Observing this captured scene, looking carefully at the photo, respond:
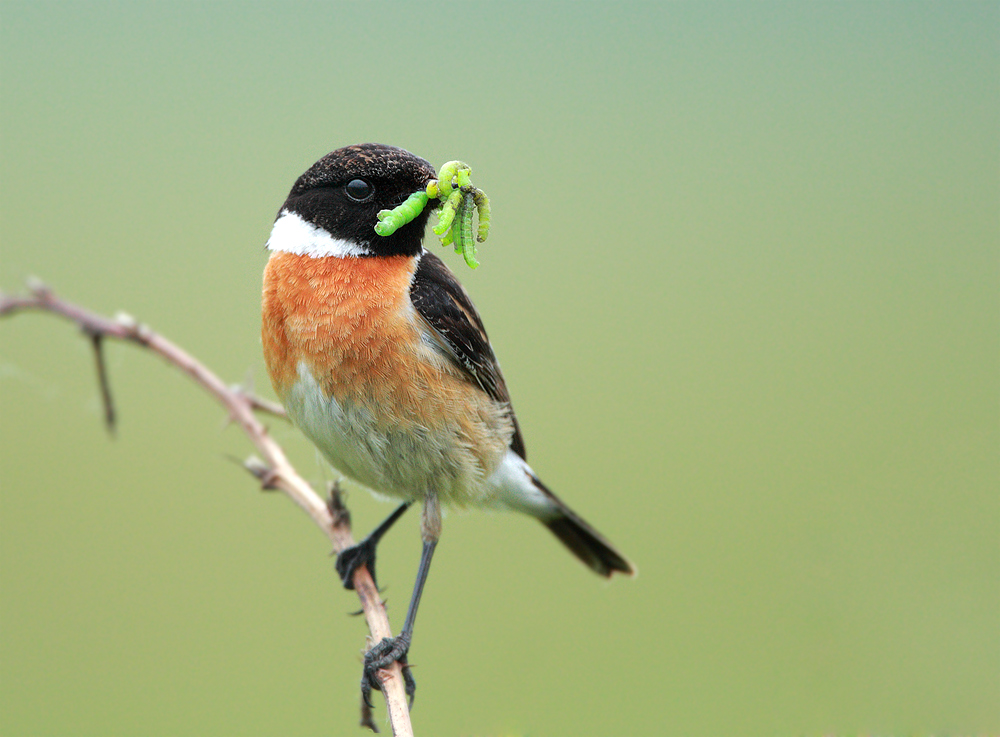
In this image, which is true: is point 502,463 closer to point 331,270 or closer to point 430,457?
point 430,457

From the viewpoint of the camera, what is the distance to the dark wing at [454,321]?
11.5 feet

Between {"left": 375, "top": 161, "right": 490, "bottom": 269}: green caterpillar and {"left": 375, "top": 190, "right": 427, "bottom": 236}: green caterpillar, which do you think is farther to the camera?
{"left": 375, "top": 190, "right": 427, "bottom": 236}: green caterpillar

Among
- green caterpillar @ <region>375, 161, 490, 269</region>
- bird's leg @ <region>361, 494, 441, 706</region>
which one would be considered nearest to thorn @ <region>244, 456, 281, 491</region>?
bird's leg @ <region>361, 494, 441, 706</region>

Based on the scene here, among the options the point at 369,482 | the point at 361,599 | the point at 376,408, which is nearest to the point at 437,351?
the point at 376,408

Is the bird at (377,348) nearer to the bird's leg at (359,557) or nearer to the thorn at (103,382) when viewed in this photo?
the bird's leg at (359,557)

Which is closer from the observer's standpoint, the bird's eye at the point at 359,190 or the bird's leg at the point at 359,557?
the bird's eye at the point at 359,190

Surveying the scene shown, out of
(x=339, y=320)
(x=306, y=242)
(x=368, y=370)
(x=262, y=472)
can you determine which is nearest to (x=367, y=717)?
(x=262, y=472)

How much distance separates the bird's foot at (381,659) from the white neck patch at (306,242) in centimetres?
150

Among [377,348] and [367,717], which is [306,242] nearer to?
[377,348]

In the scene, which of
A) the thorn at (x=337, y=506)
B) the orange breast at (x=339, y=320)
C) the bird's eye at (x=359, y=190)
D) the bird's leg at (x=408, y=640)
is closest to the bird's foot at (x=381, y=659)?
the bird's leg at (x=408, y=640)

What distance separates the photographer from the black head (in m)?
3.34

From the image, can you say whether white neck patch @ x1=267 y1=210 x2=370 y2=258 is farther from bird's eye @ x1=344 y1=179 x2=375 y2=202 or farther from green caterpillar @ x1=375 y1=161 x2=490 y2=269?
green caterpillar @ x1=375 y1=161 x2=490 y2=269

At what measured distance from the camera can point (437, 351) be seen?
3514 mm

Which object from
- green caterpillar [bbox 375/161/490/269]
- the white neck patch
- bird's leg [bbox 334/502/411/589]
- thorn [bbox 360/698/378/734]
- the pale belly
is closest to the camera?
green caterpillar [bbox 375/161/490/269]
